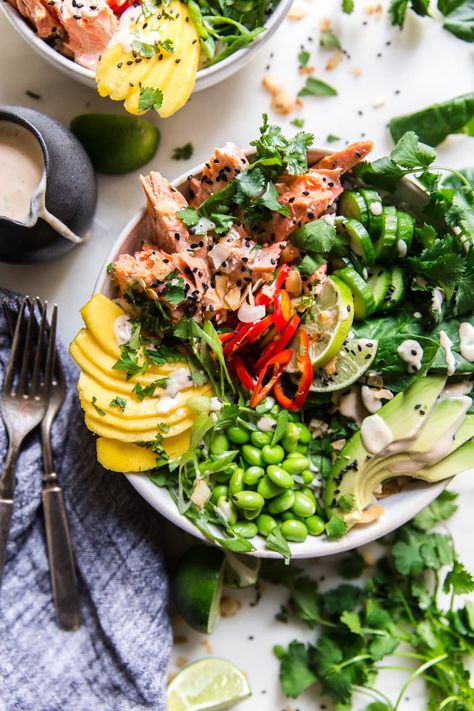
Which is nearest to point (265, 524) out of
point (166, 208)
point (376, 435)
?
point (376, 435)

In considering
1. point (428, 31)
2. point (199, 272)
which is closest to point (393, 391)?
A: point (199, 272)

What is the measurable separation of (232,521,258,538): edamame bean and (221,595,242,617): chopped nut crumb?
538 millimetres

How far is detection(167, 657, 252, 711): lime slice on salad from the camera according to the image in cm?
263

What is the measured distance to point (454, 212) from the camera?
7.42 feet

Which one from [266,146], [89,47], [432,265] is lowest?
[432,265]

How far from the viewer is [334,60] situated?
9.02ft

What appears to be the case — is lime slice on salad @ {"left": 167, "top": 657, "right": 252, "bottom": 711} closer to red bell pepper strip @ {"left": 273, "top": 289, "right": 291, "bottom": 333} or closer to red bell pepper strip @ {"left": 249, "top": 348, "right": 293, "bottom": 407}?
red bell pepper strip @ {"left": 249, "top": 348, "right": 293, "bottom": 407}

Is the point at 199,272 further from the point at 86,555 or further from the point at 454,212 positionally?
the point at 86,555

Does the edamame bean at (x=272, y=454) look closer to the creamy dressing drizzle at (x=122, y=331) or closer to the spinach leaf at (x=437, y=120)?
the creamy dressing drizzle at (x=122, y=331)

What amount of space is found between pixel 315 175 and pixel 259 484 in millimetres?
983

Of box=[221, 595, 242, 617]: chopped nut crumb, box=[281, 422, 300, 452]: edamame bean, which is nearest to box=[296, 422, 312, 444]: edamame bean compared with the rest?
box=[281, 422, 300, 452]: edamame bean

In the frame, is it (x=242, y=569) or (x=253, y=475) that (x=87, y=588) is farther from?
(x=253, y=475)

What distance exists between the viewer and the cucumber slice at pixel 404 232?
2.34m

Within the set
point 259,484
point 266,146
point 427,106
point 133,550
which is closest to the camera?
point 266,146
